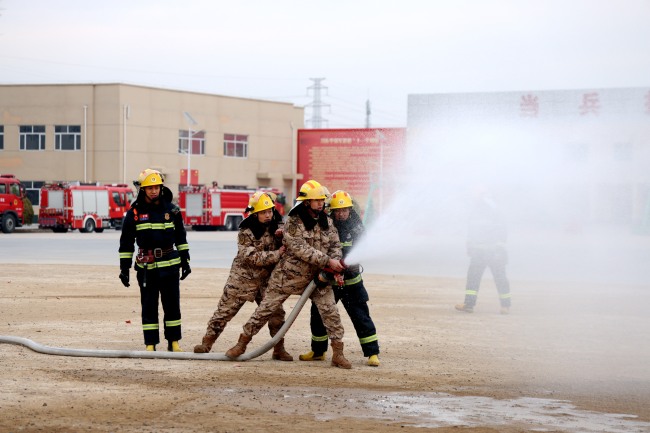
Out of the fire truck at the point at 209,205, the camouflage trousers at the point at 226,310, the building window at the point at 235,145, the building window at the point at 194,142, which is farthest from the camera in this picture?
the building window at the point at 235,145

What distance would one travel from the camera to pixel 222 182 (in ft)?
235

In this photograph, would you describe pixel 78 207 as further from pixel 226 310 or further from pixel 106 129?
pixel 226 310

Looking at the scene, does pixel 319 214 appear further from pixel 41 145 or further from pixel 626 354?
pixel 41 145

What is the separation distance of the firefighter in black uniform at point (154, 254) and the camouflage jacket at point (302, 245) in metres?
1.13

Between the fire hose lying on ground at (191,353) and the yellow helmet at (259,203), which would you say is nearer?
the fire hose lying on ground at (191,353)

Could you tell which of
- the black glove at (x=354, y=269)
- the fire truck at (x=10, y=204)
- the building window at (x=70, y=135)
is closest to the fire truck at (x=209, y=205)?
the fire truck at (x=10, y=204)

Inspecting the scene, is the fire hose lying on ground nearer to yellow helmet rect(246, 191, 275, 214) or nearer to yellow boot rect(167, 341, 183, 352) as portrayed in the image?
yellow boot rect(167, 341, 183, 352)

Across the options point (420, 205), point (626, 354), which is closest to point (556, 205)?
point (420, 205)

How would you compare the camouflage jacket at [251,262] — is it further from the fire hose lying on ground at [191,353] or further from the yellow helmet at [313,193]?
the yellow helmet at [313,193]

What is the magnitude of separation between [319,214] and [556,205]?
751cm

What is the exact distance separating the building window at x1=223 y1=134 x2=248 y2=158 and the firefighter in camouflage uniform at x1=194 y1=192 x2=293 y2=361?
62.3m

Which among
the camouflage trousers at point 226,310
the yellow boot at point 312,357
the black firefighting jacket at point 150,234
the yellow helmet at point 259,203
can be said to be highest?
the yellow helmet at point 259,203

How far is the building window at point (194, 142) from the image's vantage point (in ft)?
228

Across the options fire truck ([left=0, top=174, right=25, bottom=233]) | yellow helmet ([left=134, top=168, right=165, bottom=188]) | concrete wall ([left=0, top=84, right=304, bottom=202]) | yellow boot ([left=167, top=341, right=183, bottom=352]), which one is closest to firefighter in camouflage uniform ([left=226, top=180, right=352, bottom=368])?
yellow boot ([left=167, top=341, right=183, bottom=352])
